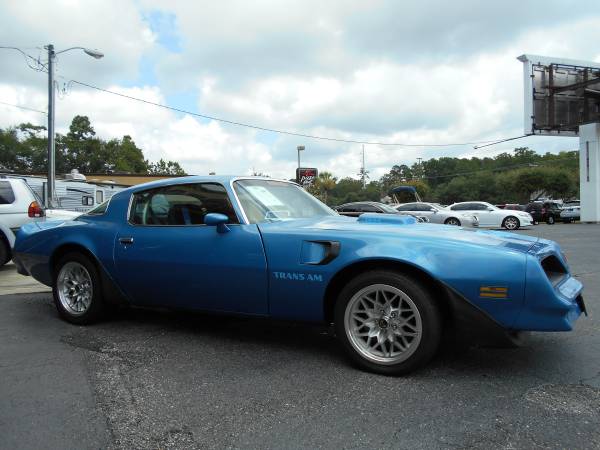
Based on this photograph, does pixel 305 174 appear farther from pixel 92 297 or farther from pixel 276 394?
pixel 276 394

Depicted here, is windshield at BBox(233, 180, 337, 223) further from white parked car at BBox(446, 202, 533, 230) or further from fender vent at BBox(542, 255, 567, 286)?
white parked car at BBox(446, 202, 533, 230)

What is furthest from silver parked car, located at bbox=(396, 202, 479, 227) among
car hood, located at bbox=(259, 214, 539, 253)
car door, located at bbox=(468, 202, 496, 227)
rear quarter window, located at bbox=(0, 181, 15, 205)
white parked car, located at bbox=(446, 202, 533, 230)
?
car hood, located at bbox=(259, 214, 539, 253)

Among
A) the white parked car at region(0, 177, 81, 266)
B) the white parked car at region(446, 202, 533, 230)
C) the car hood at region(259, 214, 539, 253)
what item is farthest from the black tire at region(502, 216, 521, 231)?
the car hood at region(259, 214, 539, 253)

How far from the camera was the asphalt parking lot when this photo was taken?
2.42 metres

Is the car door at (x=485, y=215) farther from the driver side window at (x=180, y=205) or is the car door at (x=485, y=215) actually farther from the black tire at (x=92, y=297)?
the black tire at (x=92, y=297)

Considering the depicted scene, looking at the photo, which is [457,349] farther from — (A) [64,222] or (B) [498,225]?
(B) [498,225]

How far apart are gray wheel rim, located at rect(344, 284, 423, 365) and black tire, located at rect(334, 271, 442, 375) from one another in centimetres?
2

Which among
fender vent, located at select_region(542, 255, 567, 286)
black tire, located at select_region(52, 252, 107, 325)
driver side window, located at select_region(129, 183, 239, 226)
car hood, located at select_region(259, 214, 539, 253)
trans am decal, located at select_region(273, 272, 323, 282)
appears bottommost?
black tire, located at select_region(52, 252, 107, 325)

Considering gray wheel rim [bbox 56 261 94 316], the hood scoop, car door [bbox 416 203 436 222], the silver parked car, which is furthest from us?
car door [bbox 416 203 436 222]

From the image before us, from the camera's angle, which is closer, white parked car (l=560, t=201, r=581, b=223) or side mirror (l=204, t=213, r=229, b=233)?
side mirror (l=204, t=213, r=229, b=233)

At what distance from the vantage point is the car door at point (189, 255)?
3643 mm

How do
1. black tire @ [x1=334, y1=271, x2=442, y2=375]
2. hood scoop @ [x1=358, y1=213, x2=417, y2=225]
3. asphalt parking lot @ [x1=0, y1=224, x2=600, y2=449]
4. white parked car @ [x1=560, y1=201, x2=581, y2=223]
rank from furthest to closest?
white parked car @ [x1=560, y1=201, x2=581, y2=223] → hood scoop @ [x1=358, y1=213, x2=417, y2=225] → black tire @ [x1=334, y1=271, x2=442, y2=375] → asphalt parking lot @ [x1=0, y1=224, x2=600, y2=449]

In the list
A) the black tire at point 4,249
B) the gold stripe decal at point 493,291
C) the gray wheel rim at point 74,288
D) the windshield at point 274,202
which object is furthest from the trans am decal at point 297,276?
the black tire at point 4,249

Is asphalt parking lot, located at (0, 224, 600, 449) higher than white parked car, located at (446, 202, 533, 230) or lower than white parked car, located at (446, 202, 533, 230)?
lower
